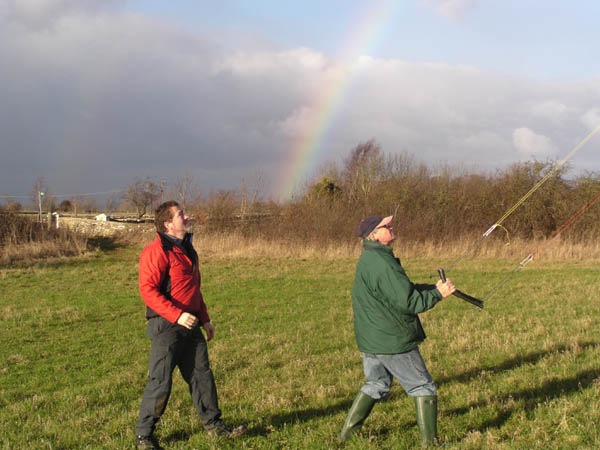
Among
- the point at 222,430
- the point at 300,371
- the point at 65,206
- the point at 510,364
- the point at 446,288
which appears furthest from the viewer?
the point at 65,206

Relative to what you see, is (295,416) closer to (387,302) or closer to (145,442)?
(145,442)

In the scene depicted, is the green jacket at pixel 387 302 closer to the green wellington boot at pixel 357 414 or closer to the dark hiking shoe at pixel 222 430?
the green wellington boot at pixel 357 414

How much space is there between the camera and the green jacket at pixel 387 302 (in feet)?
12.9

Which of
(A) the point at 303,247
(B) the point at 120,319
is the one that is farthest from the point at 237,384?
(A) the point at 303,247

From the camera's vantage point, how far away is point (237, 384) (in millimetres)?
6445

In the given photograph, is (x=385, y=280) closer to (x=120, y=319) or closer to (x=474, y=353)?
(x=474, y=353)

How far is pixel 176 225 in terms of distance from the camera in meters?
4.54

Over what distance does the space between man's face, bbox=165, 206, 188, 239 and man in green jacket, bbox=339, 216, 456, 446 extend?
62.0 inches

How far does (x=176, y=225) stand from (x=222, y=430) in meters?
1.90

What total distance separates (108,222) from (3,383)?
3251cm

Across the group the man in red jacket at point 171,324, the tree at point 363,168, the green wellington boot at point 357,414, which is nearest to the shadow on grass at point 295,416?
the man in red jacket at point 171,324

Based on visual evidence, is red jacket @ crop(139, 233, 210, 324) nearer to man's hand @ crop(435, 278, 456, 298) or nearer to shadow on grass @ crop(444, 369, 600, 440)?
man's hand @ crop(435, 278, 456, 298)

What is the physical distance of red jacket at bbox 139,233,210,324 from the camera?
429 centimetres

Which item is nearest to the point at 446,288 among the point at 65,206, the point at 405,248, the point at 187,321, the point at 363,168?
the point at 187,321
